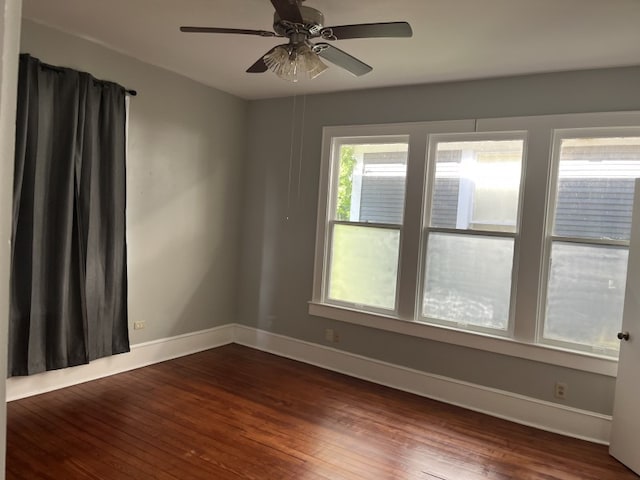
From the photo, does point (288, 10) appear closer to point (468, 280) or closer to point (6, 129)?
point (6, 129)

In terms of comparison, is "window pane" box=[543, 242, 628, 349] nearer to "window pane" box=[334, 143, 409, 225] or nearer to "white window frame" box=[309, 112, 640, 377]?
"white window frame" box=[309, 112, 640, 377]

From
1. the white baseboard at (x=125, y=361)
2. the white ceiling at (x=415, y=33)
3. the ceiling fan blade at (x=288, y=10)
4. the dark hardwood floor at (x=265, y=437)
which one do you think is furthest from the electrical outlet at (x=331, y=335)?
the ceiling fan blade at (x=288, y=10)

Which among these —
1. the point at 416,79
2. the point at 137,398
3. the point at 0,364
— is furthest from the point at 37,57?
the point at 0,364

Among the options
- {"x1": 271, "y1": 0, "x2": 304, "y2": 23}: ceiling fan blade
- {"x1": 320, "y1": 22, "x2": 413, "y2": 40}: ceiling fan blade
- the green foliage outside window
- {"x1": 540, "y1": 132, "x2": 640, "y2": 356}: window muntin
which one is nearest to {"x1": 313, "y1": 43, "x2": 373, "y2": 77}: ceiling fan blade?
{"x1": 320, "y1": 22, "x2": 413, "y2": 40}: ceiling fan blade

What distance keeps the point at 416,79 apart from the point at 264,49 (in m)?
1.32

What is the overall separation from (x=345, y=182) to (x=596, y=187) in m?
2.14

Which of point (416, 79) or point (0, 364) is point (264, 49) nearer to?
point (416, 79)

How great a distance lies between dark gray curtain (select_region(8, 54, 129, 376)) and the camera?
10.2 ft

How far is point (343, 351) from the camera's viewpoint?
4.32m

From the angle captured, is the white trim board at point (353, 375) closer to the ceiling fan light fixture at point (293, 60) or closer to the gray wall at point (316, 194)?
the gray wall at point (316, 194)

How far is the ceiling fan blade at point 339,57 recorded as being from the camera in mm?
2422

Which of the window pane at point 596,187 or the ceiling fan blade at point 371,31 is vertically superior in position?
the ceiling fan blade at point 371,31

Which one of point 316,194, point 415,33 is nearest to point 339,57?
point 415,33

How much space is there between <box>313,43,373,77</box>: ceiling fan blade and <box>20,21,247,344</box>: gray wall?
82.6 inches
